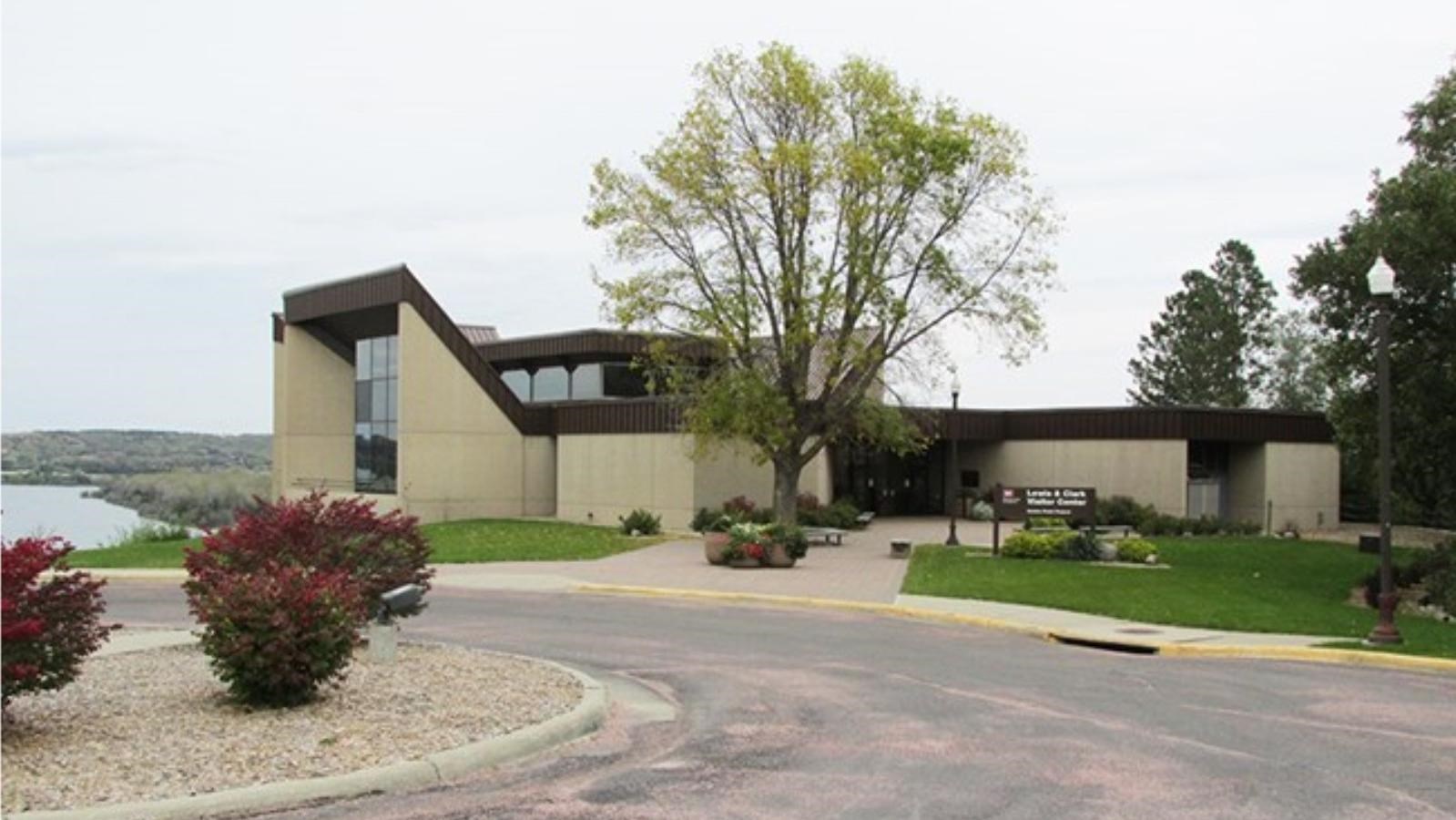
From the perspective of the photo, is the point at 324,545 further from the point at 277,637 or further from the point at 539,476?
the point at 539,476

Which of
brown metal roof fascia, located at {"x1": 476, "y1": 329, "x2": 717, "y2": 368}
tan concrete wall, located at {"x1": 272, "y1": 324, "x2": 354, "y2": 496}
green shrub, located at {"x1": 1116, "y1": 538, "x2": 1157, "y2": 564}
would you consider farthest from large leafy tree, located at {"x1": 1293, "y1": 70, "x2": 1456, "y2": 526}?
tan concrete wall, located at {"x1": 272, "y1": 324, "x2": 354, "y2": 496}

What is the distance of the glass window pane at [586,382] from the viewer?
166 feet

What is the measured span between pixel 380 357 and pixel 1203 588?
30.9 m

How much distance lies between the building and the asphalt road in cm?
2364

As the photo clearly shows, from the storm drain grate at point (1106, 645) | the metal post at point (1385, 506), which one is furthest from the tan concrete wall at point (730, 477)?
the metal post at point (1385, 506)

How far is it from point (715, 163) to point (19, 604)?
28205 mm

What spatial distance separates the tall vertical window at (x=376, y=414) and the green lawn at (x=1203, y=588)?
806 inches

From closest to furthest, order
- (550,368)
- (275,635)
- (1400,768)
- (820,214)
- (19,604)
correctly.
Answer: (19,604) → (1400,768) → (275,635) → (820,214) → (550,368)

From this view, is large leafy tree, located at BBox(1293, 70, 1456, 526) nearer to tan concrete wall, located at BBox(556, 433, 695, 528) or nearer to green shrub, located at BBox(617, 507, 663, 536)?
tan concrete wall, located at BBox(556, 433, 695, 528)

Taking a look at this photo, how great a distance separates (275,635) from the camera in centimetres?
999

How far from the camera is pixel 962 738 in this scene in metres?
10.1

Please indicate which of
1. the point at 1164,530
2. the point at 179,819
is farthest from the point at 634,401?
the point at 179,819

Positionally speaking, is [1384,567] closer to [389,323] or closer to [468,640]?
[468,640]

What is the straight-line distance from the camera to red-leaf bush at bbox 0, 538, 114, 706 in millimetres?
8273
